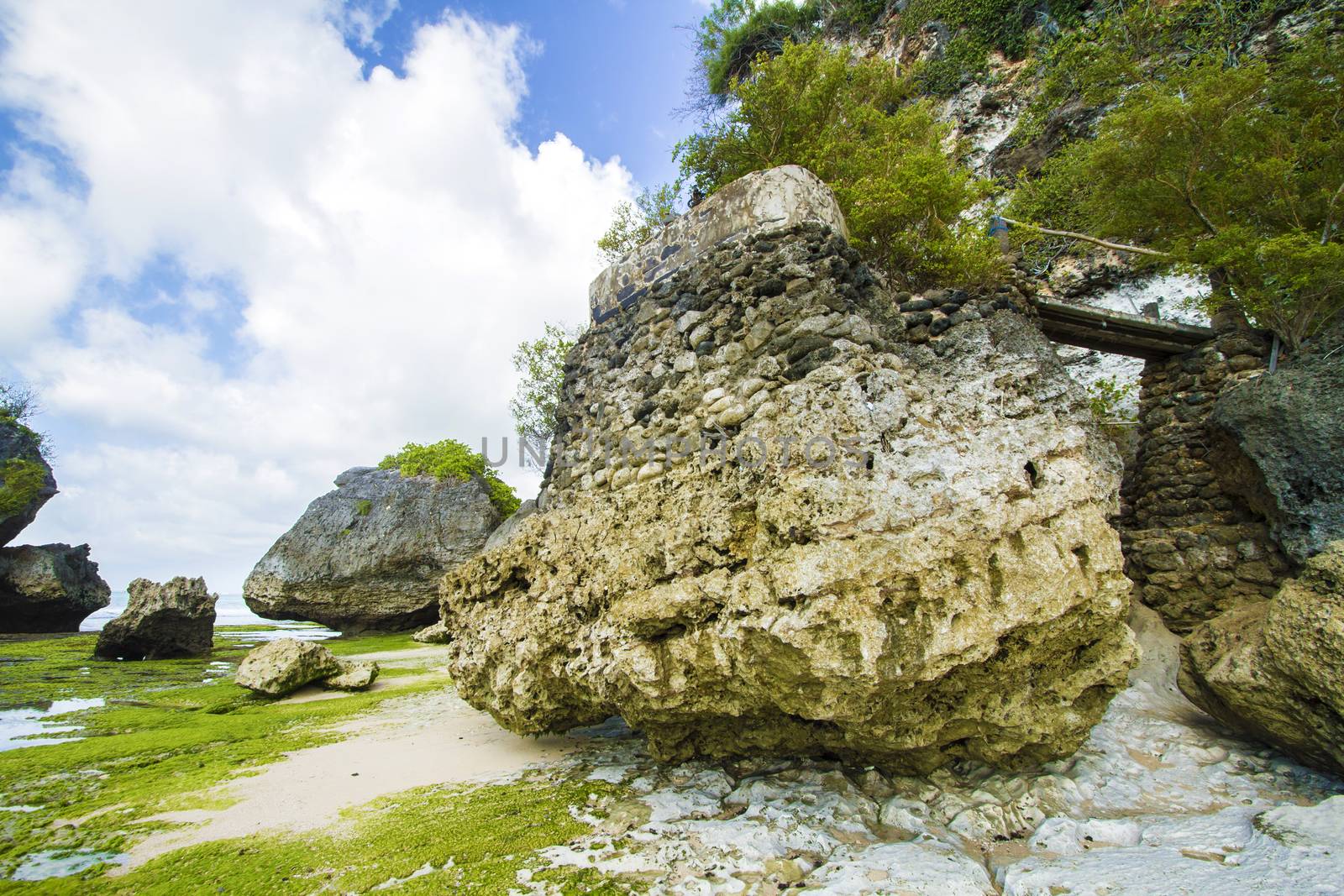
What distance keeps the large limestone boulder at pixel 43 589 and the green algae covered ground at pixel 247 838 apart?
14.3 meters

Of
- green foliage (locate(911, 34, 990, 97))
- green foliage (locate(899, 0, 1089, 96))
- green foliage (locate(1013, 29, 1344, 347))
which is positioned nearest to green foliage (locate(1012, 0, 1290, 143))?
green foliage (locate(1013, 29, 1344, 347))

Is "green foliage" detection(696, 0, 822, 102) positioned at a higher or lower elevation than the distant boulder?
higher

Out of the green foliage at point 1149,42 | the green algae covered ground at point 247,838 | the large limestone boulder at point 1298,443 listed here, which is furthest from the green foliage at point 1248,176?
the green algae covered ground at point 247,838

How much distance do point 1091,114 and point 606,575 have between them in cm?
1569

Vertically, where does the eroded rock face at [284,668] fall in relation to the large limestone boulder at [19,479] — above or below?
below

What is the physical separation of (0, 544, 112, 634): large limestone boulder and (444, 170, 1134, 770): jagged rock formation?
1862 cm

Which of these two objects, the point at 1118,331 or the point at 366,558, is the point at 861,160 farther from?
the point at 366,558

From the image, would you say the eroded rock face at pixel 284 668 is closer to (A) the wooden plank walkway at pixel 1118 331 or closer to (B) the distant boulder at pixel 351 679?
(B) the distant boulder at pixel 351 679

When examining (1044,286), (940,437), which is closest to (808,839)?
(940,437)

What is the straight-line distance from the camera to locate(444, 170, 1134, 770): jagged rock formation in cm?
253

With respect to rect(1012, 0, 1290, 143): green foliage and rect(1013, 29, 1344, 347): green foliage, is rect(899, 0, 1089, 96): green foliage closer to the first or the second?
rect(1012, 0, 1290, 143): green foliage

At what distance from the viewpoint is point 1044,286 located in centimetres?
1154

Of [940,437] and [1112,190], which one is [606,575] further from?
[1112,190]

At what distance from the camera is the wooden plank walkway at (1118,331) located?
5.87 metres
